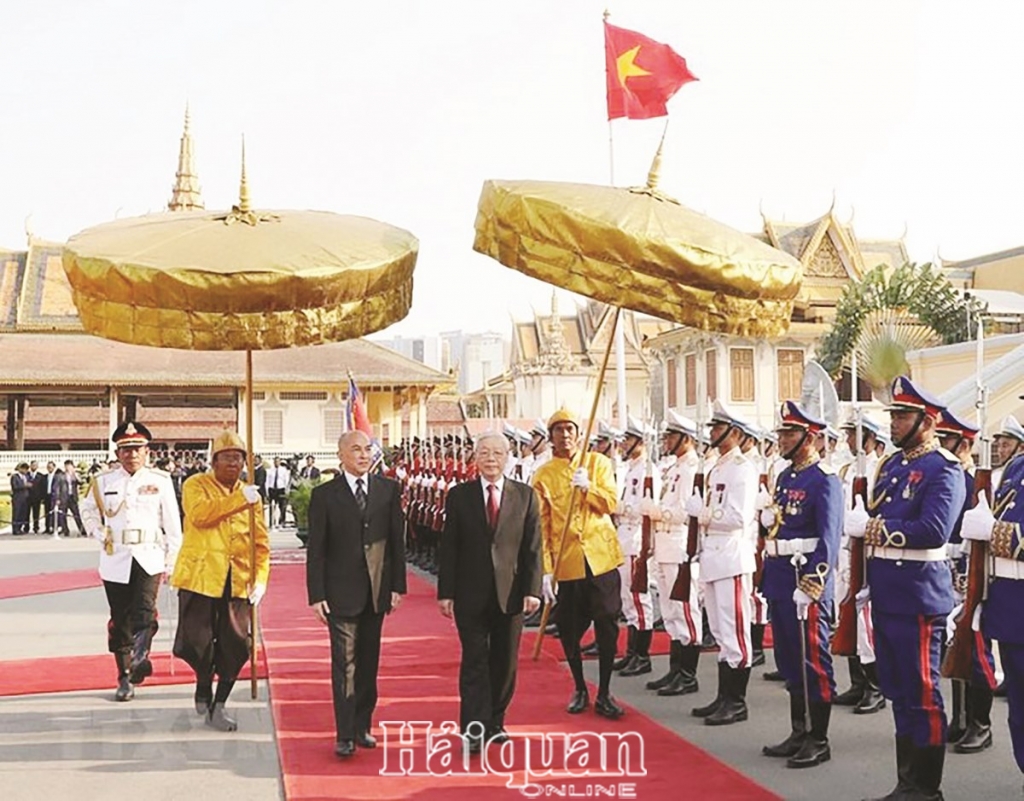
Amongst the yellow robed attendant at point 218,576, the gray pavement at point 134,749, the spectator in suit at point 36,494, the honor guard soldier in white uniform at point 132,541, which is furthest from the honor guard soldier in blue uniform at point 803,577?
the spectator in suit at point 36,494

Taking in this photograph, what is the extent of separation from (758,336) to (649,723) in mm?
2202

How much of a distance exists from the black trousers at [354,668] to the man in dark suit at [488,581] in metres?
0.40

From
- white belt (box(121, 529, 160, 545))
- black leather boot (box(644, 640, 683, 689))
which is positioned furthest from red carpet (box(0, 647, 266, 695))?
black leather boot (box(644, 640, 683, 689))

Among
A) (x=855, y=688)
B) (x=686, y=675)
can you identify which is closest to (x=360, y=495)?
(x=686, y=675)

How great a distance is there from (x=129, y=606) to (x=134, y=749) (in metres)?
1.27

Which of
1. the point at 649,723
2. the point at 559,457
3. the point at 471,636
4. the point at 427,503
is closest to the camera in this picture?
the point at 471,636

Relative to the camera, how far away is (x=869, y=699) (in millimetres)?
6523

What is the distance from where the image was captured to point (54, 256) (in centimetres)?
3881

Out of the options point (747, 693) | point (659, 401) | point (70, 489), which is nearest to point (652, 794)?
point (747, 693)

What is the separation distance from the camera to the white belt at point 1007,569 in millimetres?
4391

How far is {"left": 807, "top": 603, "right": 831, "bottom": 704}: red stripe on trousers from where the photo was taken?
5.27 m

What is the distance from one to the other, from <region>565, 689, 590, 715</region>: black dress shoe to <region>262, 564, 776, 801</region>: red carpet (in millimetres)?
69

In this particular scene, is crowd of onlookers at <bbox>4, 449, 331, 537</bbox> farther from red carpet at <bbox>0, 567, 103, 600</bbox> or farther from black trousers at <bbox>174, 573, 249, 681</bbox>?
black trousers at <bbox>174, 573, 249, 681</bbox>

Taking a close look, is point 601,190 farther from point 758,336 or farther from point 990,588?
point 990,588
